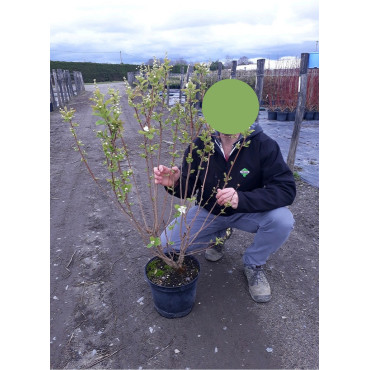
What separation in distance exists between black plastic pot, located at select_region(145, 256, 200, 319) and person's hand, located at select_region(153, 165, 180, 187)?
0.63 metres

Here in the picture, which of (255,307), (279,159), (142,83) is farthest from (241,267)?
(142,83)

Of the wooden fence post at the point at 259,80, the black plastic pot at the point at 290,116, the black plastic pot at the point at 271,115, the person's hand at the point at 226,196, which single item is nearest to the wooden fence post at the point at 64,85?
the black plastic pot at the point at 271,115

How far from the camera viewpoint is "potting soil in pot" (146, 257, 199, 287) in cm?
191

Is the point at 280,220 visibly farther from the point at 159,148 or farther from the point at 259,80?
the point at 259,80

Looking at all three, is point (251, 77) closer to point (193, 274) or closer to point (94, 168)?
point (94, 168)

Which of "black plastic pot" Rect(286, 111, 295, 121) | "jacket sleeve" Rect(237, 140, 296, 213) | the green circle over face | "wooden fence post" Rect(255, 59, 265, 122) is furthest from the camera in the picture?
"black plastic pot" Rect(286, 111, 295, 121)

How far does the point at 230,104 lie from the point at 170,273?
118 cm

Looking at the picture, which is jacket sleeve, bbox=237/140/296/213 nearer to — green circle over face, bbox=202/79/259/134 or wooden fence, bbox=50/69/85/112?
green circle over face, bbox=202/79/259/134

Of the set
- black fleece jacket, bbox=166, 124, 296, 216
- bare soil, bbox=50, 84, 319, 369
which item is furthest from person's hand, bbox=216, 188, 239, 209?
bare soil, bbox=50, 84, 319, 369

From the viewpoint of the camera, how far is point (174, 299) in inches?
73.9

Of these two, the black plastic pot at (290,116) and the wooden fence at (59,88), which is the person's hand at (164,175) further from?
the wooden fence at (59,88)

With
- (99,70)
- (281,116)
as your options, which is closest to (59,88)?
(281,116)

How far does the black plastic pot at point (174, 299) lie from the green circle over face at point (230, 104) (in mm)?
1028

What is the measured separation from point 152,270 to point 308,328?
1098mm
